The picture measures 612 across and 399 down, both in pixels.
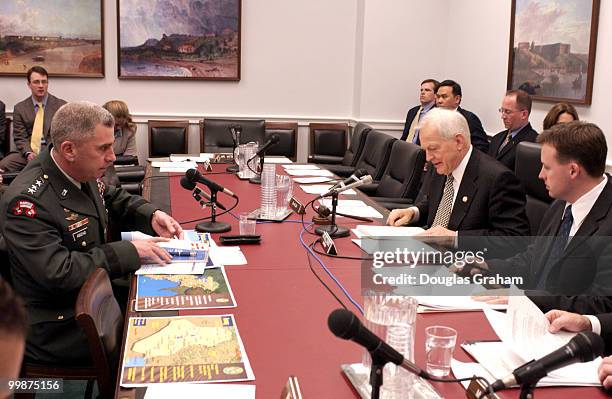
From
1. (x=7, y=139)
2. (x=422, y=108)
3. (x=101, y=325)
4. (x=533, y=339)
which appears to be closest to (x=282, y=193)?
(x=101, y=325)

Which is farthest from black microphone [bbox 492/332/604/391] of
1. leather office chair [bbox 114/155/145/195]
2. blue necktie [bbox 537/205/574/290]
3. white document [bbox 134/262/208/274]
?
leather office chair [bbox 114/155/145/195]

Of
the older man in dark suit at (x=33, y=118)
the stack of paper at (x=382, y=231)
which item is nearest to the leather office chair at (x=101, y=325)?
the stack of paper at (x=382, y=231)

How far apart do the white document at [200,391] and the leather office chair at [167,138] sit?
601cm

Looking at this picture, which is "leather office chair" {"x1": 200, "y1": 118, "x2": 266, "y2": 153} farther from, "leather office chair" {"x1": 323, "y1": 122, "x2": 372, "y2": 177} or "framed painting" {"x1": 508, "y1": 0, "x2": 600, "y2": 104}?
"framed painting" {"x1": 508, "y1": 0, "x2": 600, "y2": 104}

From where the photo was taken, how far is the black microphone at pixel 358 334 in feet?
3.69

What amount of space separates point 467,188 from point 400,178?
5.84 feet

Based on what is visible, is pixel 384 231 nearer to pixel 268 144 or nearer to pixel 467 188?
pixel 467 188

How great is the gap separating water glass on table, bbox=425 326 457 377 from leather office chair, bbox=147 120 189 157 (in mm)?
6038

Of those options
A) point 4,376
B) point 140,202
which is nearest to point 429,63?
point 140,202

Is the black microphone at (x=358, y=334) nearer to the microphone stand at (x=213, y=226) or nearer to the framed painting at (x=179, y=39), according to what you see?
the microphone stand at (x=213, y=226)

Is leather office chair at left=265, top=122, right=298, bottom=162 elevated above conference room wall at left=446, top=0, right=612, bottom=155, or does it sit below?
below

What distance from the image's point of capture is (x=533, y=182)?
349 centimetres

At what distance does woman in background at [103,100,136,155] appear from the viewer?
21.2 ft

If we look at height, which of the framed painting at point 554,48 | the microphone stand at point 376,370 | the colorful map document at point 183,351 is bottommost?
the colorful map document at point 183,351
